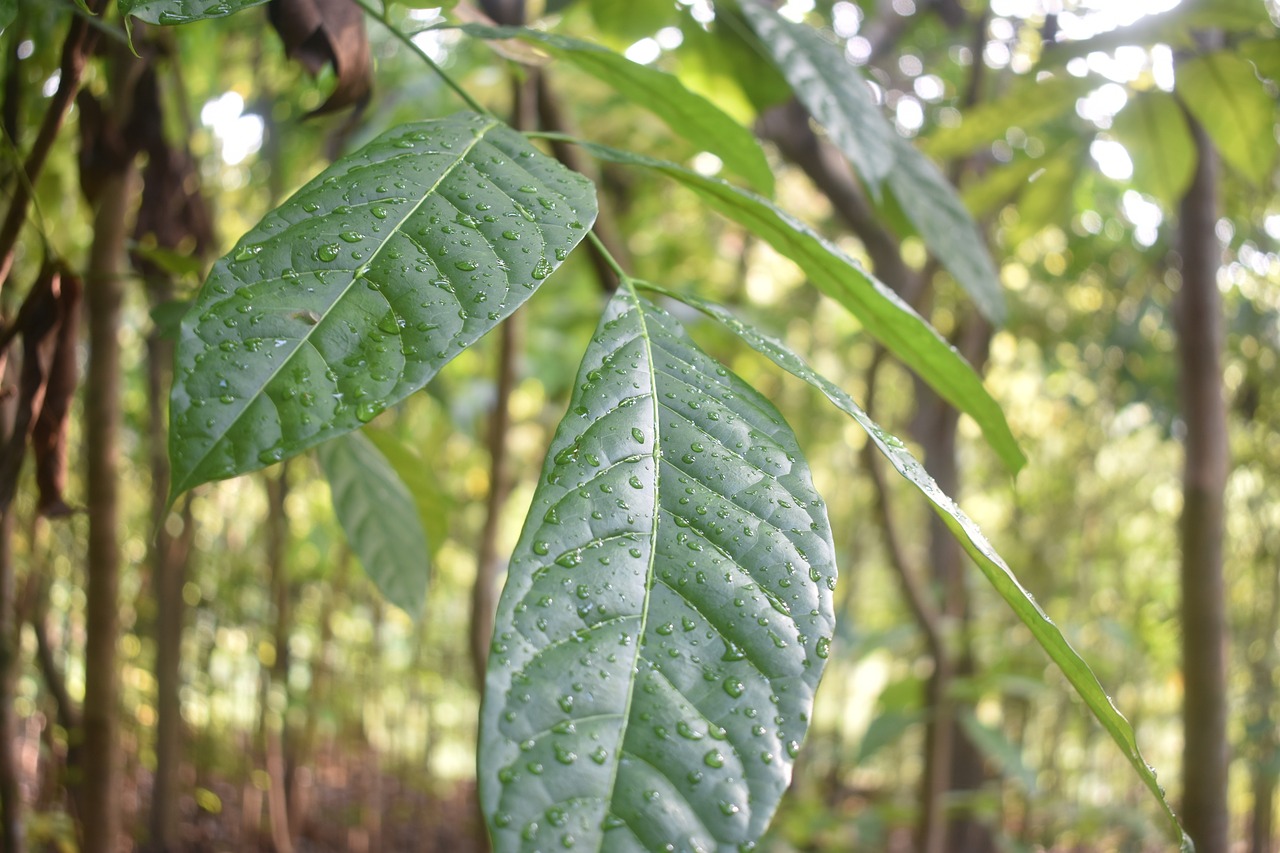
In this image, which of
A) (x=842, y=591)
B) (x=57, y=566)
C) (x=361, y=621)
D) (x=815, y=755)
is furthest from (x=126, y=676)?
(x=842, y=591)

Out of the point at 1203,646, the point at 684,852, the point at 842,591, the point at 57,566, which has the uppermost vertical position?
the point at 842,591

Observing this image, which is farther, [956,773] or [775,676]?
[956,773]

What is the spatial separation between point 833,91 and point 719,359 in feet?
2.48

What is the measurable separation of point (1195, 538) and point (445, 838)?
8.03 ft

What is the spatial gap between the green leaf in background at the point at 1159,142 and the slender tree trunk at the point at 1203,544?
58mm

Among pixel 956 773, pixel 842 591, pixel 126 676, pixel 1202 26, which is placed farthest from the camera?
pixel 842 591

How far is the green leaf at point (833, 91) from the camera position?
2.02 feet

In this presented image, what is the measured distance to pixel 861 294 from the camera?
0.47 metres

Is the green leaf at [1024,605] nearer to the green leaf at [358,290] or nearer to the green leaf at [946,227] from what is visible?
the green leaf at [358,290]

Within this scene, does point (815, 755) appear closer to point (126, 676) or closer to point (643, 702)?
point (126, 676)

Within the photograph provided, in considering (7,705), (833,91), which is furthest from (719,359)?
(7,705)

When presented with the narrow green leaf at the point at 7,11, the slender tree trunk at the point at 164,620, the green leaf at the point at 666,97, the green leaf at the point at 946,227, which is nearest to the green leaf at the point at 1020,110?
the green leaf at the point at 946,227

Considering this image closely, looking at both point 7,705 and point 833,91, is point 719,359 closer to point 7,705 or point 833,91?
point 833,91

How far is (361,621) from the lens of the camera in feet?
10.6
